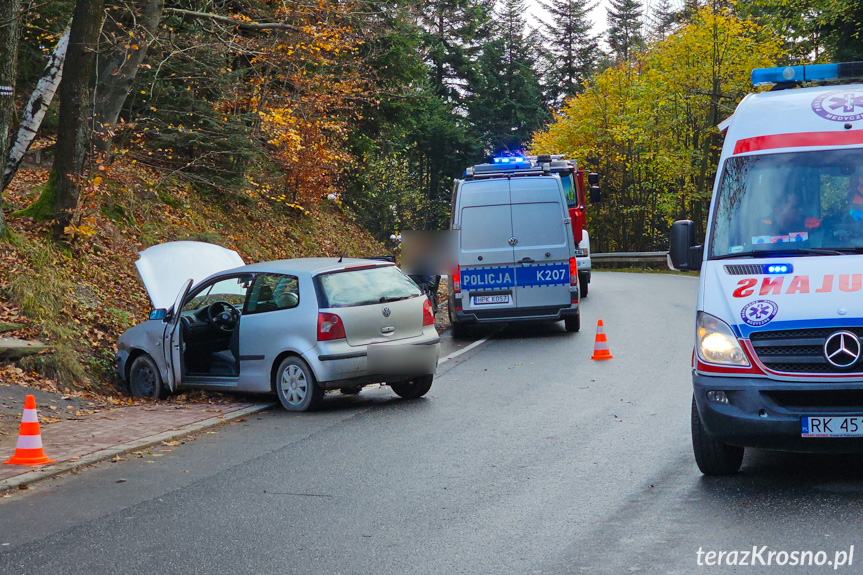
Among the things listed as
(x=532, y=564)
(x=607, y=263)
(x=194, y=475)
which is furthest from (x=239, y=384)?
(x=607, y=263)

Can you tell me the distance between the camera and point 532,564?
502cm

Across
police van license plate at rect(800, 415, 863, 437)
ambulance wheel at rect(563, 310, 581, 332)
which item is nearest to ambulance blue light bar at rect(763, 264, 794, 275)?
police van license plate at rect(800, 415, 863, 437)

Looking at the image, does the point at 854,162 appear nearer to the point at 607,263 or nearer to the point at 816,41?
the point at 816,41

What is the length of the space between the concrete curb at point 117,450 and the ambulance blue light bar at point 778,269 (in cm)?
540

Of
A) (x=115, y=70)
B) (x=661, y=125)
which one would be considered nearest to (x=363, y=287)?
(x=115, y=70)

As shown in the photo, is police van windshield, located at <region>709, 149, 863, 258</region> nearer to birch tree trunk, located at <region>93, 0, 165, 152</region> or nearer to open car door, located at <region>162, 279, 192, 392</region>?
open car door, located at <region>162, 279, 192, 392</region>

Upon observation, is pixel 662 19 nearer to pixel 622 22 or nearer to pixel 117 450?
pixel 622 22

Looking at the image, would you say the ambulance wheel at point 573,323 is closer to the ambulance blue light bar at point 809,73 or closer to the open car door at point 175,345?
the open car door at point 175,345

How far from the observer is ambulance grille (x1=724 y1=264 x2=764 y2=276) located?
6441 millimetres

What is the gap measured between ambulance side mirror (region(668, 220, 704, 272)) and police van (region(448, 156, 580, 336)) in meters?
8.47

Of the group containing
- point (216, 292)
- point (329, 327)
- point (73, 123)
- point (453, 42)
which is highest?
point (453, 42)

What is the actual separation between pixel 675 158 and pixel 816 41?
1429 cm

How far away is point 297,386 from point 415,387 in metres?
1.46

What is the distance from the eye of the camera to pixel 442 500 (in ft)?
21.0
